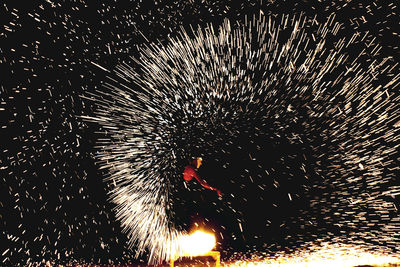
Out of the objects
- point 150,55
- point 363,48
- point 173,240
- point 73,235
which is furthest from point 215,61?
point 73,235

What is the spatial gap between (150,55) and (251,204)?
2.54 metres

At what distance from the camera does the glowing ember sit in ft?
11.6

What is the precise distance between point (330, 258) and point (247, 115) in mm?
2327

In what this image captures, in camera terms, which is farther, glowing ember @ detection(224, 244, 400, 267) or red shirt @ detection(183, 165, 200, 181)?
glowing ember @ detection(224, 244, 400, 267)

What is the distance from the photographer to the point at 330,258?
148 inches

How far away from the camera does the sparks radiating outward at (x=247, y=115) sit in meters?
3.99

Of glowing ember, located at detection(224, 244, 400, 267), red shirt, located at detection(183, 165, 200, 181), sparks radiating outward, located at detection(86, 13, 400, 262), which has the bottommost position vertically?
glowing ember, located at detection(224, 244, 400, 267)

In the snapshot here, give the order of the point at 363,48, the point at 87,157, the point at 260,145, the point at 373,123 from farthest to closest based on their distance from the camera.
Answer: the point at 260,145 → the point at 373,123 → the point at 363,48 → the point at 87,157

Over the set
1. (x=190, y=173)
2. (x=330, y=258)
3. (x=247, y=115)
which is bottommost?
(x=330, y=258)

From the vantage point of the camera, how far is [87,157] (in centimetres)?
391

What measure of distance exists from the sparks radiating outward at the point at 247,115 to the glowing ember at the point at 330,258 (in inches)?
22.8

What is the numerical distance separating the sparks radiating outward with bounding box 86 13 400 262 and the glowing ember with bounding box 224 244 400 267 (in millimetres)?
580

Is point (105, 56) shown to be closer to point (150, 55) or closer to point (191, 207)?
point (150, 55)

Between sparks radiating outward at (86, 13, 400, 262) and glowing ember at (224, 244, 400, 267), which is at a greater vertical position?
sparks radiating outward at (86, 13, 400, 262)
